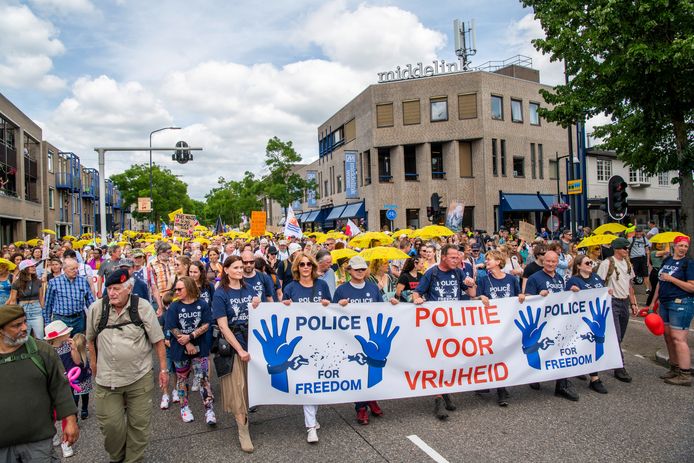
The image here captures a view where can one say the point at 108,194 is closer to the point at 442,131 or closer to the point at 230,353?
the point at 442,131

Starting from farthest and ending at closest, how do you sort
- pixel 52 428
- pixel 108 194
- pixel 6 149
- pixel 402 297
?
pixel 108 194 < pixel 6 149 < pixel 402 297 < pixel 52 428

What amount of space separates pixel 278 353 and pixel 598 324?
12.9ft

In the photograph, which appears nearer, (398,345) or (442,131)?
(398,345)

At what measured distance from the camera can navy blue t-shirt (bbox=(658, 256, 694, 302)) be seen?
19.2 feet

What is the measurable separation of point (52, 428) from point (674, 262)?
6.75 meters

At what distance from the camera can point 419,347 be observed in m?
5.24

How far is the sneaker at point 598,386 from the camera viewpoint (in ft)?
18.5

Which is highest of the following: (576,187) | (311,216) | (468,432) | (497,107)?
(497,107)

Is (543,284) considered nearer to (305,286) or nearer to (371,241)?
(305,286)

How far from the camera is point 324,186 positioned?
153 ft

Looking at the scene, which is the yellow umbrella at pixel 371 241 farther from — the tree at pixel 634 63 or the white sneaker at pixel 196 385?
the white sneaker at pixel 196 385

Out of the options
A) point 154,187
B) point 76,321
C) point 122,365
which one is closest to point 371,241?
point 76,321

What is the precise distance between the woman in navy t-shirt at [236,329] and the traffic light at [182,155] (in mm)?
11524

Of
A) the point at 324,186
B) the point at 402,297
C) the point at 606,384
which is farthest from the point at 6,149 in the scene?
the point at 606,384
